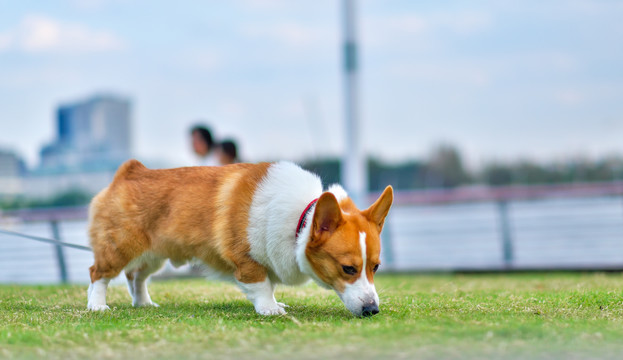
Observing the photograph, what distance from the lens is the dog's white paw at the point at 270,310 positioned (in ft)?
15.5

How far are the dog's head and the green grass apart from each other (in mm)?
170

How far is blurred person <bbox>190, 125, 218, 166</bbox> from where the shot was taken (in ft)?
27.3

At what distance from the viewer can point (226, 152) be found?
8312 mm

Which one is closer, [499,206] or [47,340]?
[47,340]

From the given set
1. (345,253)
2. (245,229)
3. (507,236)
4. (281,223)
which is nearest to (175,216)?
(245,229)

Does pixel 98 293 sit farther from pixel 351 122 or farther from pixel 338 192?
pixel 351 122

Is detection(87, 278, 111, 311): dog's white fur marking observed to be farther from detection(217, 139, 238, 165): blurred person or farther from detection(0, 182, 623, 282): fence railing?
detection(0, 182, 623, 282): fence railing

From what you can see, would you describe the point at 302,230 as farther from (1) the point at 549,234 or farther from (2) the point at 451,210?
(2) the point at 451,210

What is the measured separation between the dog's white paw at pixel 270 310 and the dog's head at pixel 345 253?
1.64 feet

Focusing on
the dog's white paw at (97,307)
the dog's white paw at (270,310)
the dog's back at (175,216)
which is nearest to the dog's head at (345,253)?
the dog's white paw at (270,310)

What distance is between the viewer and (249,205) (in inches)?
191

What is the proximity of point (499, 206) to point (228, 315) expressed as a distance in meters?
8.84

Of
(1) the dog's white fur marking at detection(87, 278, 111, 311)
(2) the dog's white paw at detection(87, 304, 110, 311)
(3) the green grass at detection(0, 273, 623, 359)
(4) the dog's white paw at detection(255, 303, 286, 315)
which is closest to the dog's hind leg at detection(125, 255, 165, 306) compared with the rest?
(3) the green grass at detection(0, 273, 623, 359)

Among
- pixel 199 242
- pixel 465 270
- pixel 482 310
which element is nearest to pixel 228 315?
pixel 199 242
